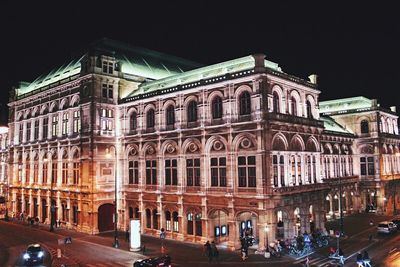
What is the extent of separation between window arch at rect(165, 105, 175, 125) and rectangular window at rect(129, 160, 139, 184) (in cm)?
816

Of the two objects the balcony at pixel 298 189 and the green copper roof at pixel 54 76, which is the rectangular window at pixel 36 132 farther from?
the balcony at pixel 298 189

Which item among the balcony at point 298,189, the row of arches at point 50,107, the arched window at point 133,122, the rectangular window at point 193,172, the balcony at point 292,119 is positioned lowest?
the balcony at point 298,189

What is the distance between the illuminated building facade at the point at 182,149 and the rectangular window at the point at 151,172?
21 cm

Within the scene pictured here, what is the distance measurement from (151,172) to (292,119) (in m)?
20.1

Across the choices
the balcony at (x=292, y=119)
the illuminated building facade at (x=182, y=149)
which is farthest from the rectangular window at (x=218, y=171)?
the balcony at (x=292, y=119)

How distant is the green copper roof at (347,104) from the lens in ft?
228

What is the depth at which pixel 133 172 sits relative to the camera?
2042 inches

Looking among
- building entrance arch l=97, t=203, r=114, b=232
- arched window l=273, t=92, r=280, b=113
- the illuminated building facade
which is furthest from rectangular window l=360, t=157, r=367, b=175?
building entrance arch l=97, t=203, r=114, b=232

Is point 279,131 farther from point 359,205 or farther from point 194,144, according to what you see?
point 359,205

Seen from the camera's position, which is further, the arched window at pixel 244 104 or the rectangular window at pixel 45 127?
the rectangular window at pixel 45 127

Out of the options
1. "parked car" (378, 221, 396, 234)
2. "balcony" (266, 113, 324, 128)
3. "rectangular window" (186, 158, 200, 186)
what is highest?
"balcony" (266, 113, 324, 128)

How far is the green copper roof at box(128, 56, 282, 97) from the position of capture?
42.5 metres

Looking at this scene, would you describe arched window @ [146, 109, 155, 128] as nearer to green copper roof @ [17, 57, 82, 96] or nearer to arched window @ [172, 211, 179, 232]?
arched window @ [172, 211, 179, 232]

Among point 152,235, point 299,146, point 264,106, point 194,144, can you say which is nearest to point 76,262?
point 152,235
